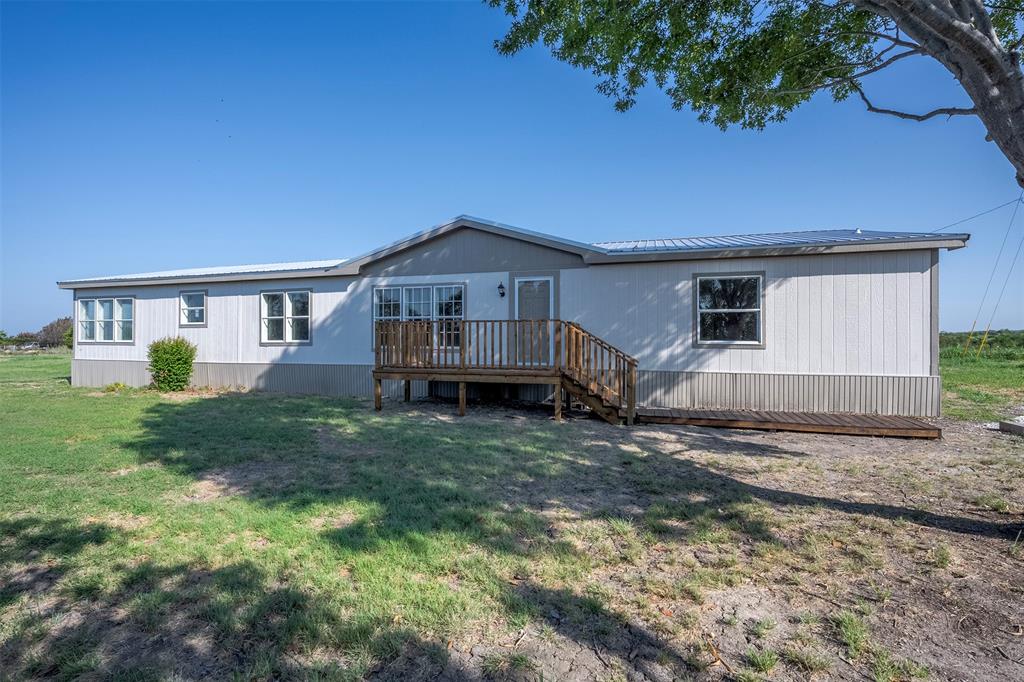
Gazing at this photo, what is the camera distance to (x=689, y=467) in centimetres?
550

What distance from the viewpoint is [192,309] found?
13.4 meters

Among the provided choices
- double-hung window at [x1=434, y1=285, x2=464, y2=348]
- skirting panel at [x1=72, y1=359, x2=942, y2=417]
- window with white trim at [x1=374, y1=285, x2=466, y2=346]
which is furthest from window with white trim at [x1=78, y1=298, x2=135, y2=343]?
double-hung window at [x1=434, y1=285, x2=464, y2=348]

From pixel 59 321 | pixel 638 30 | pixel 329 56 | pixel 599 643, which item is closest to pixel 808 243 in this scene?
pixel 638 30

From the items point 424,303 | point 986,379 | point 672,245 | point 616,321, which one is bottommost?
point 986,379

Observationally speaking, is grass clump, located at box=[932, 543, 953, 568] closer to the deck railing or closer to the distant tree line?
the deck railing

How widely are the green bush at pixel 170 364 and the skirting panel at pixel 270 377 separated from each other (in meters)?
0.45

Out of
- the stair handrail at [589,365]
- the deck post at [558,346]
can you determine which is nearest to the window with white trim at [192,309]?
the deck post at [558,346]

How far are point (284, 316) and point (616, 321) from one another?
8469mm

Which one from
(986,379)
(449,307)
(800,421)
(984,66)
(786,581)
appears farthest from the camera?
(986,379)

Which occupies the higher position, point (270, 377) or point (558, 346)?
point (558, 346)

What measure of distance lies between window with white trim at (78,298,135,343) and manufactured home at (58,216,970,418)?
13.4ft

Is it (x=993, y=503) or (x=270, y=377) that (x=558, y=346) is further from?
(x=270, y=377)

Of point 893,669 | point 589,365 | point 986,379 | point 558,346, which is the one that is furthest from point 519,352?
point 986,379

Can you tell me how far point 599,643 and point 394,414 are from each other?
726cm
